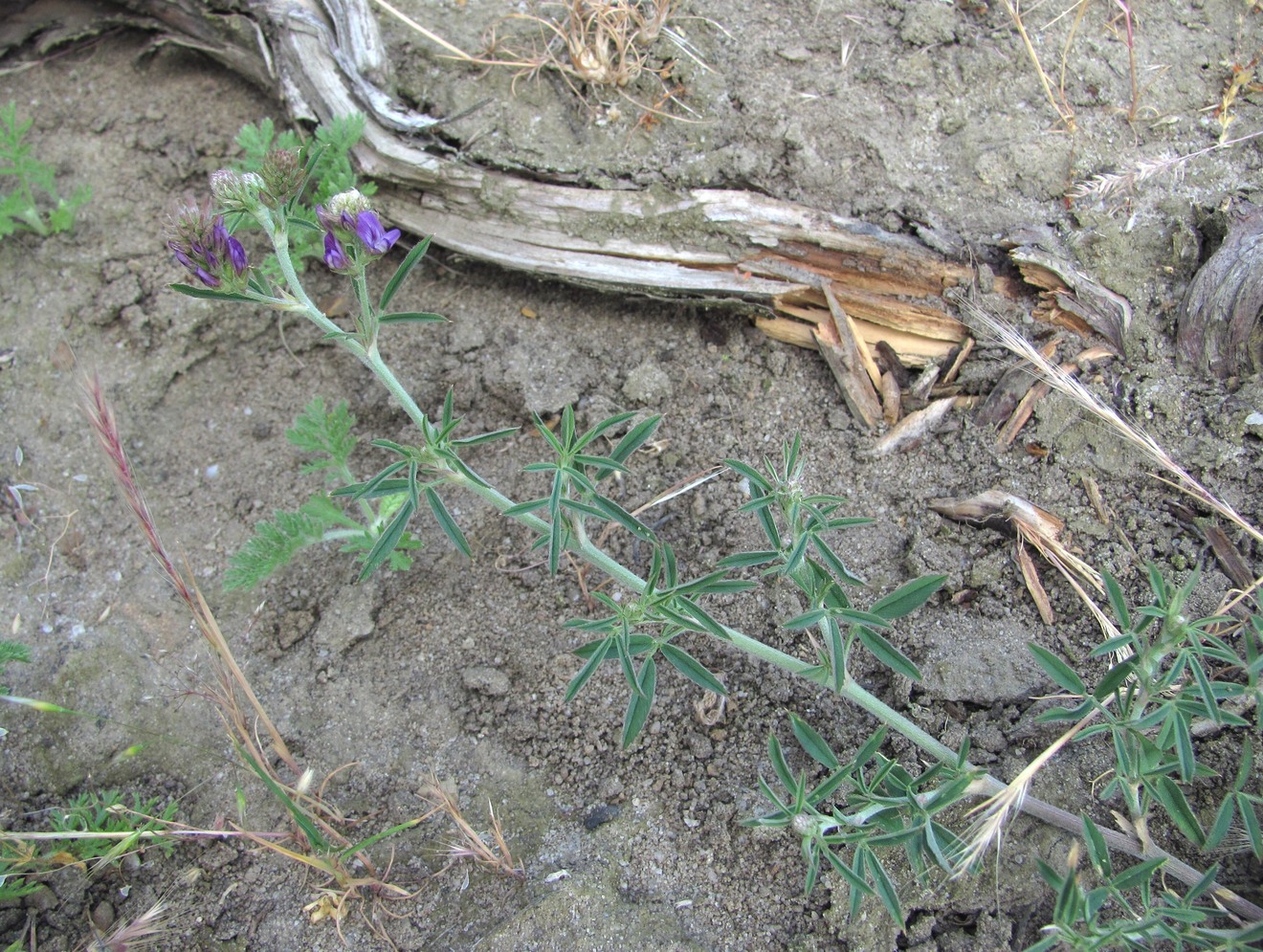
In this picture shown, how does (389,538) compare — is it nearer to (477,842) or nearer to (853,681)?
(477,842)

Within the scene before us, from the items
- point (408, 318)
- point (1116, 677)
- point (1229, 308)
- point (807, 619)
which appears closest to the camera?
point (1116, 677)

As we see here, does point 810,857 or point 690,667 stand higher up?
point 690,667

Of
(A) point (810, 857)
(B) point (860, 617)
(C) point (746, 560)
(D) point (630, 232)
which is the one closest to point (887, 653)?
(B) point (860, 617)

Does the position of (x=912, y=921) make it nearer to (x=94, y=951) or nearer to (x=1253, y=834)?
(x=1253, y=834)

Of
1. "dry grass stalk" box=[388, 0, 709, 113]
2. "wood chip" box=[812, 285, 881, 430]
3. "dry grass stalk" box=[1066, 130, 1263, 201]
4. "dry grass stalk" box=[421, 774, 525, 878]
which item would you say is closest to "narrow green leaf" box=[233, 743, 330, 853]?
"dry grass stalk" box=[421, 774, 525, 878]

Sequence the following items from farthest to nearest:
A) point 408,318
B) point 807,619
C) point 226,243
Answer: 1. point 408,318
2. point 226,243
3. point 807,619

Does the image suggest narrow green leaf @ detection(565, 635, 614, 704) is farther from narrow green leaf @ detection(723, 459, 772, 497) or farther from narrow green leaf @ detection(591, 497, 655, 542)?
narrow green leaf @ detection(723, 459, 772, 497)

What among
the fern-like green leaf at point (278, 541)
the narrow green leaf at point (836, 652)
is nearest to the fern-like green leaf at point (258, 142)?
the fern-like green leaf at point (278, 541)
